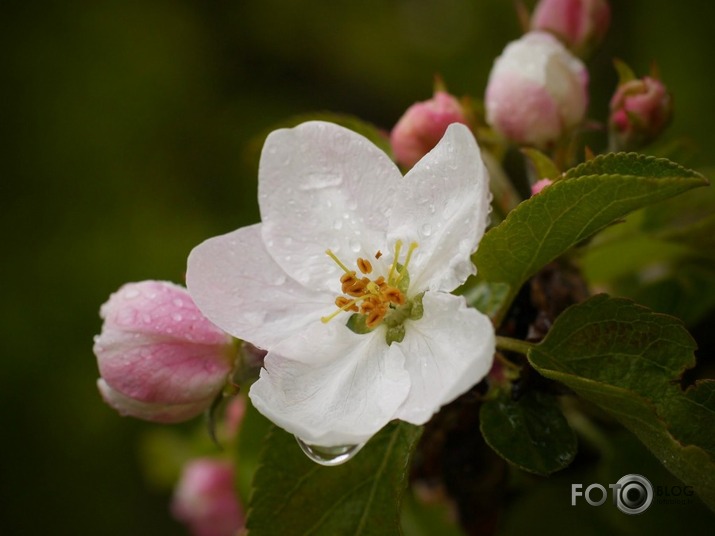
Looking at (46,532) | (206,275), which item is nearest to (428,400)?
(206,275)

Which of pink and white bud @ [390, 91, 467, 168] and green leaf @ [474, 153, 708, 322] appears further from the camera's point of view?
pink and white bud @ [390, 91, 467, 168]

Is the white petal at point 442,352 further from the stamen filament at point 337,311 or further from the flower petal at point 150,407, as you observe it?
the flower petal at point 150,407

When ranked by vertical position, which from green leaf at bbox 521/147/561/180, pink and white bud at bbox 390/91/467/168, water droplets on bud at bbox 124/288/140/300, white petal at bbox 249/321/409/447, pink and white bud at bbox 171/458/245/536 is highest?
water droplets on bud at bbox 124/288/140/300

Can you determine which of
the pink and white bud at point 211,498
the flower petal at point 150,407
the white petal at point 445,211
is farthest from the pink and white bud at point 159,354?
the pink and white bud at point 211,498

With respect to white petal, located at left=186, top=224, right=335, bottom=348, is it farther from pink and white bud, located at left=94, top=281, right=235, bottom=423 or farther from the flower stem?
the flower stem

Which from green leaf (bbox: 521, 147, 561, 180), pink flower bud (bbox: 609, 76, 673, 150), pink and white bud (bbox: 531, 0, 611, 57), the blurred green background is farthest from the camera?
the blurred green background

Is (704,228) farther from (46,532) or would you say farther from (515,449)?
(46,532)

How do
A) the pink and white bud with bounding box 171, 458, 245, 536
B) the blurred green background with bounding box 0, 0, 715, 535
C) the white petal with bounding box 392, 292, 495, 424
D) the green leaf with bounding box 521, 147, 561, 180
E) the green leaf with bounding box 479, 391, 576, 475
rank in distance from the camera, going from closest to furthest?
1. the white petal with bounding box 392, 292, 495, 424
2. the green leaf with bounding box 479, 391, 576, 475
3. the green leaf with bounding box 521, 147, 561, 180
4. the pink and white bud with bounding box 171, 458, 245, 536
5. the blurred green background with bounding box 0, 0, 715, 535

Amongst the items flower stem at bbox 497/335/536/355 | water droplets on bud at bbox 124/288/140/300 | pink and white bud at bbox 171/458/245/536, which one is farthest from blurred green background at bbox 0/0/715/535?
flower stem at bbox 497/335/536/355

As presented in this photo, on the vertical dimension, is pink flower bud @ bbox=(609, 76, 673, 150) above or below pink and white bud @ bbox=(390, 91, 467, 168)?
below
